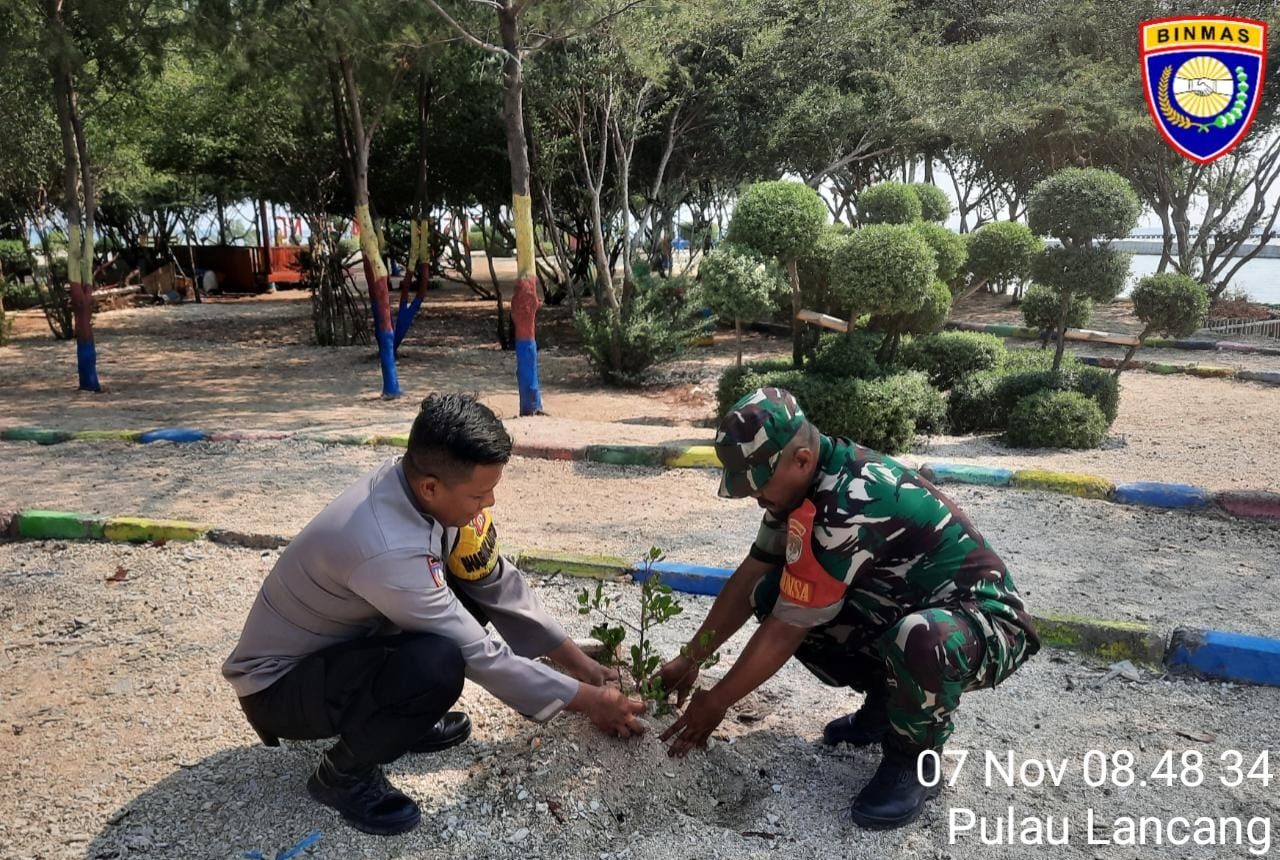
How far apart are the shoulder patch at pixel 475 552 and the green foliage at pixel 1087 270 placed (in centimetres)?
647

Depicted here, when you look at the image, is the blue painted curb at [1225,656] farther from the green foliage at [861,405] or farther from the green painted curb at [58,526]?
the green painted curb at [58,526]

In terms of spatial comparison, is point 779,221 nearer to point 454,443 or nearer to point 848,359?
point 848,359

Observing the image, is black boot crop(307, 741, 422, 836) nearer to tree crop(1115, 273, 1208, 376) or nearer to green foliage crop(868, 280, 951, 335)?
green foliage crop(868, 280, 951, 335)

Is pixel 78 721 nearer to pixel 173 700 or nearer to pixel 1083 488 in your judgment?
pixel 173 700

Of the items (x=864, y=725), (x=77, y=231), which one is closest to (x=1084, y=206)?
(x=864, y=725)

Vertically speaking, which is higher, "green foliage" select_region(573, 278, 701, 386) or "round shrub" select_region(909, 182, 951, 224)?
"round shrub" select_region(909, 182, 951, 224)

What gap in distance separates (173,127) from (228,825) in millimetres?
14462

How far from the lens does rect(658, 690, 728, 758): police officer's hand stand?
8.48ft

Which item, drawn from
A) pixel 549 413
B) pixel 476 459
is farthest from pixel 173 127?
pixel 476 459

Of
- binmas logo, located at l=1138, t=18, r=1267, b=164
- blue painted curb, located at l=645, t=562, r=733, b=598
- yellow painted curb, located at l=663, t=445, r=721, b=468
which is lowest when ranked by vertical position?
blue painted curb, located at l=645, t=562, r=733, b=598

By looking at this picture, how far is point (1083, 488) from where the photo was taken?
224 inches

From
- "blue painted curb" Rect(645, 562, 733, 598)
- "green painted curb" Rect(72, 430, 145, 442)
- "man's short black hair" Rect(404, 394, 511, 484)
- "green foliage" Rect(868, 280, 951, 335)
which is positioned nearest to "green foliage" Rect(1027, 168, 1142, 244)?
"green foliage" Rect(868, 280, 951, 335)

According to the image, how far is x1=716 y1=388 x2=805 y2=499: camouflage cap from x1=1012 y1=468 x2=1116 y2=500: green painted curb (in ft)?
12.8

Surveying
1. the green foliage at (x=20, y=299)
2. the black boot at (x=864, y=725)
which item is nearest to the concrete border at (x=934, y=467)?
the black boot at (x=864, y=725)
